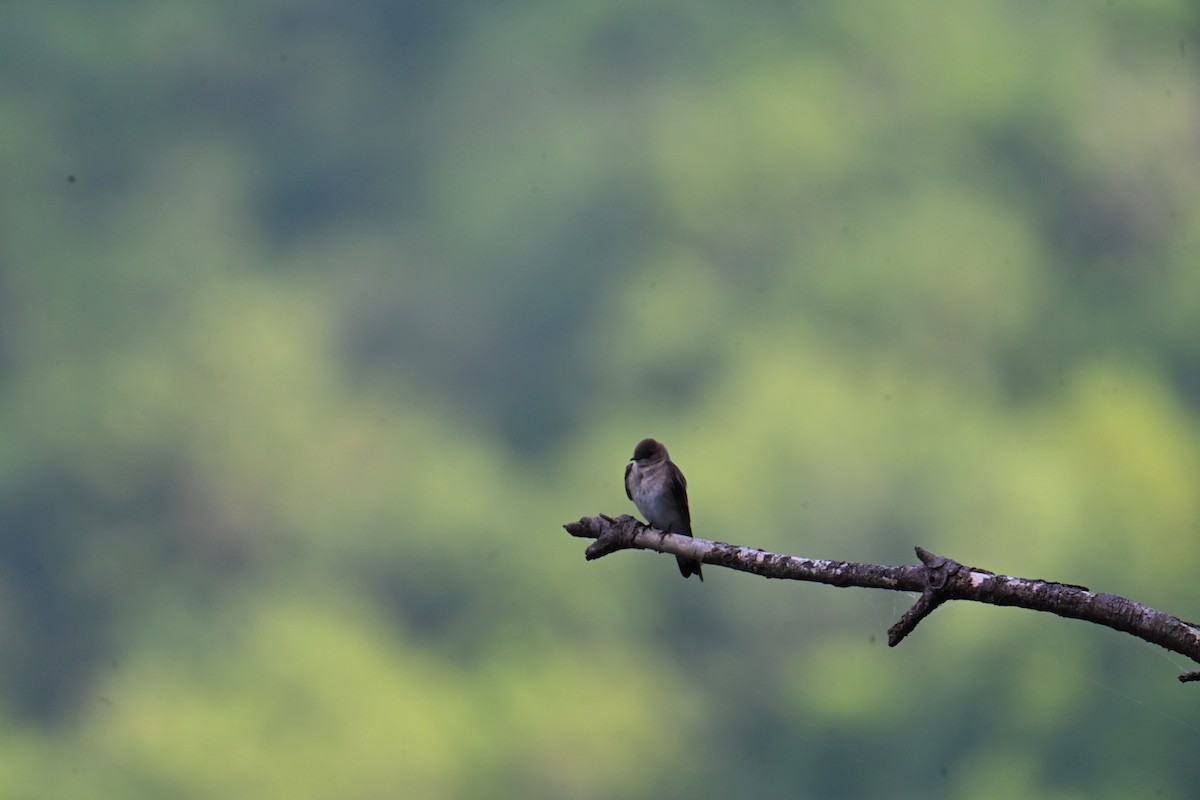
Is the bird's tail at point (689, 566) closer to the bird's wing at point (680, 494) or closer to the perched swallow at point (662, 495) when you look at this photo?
the perched swallow at point (662, 495)

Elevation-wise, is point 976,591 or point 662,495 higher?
point 662,495

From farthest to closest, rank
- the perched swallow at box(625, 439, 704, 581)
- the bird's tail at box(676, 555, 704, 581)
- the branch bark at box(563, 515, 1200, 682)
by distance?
the perched swallow at box(625, 439, 704, 581)
the bird's tail at box(676, 555, 704, 581)
the branch bark at box(563, 515, 1200, 682)

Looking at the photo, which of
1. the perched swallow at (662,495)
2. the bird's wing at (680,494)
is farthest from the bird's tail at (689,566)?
the bird's wing at (680,494)

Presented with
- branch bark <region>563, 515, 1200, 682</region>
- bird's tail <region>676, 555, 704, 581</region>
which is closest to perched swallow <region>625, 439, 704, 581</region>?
bird's tail <region>676, 555, 704, 581</region>

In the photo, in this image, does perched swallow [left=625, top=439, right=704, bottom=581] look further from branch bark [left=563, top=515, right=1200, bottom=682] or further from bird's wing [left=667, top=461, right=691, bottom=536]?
branch bark [left=563, top=515, right=1200, bottom=682]

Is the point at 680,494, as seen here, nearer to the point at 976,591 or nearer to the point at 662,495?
the point at 662,495

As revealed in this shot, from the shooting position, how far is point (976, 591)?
10.7 feet

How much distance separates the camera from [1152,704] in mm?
8516

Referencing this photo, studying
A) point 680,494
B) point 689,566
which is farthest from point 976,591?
point 680,494

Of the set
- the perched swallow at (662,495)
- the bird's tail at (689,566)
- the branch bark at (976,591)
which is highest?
the perched swallow at (662,495)

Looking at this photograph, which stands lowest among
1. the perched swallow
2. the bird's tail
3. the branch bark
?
the branch bark

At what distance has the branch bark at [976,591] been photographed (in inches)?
119

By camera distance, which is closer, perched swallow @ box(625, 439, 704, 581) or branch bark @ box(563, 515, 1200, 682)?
branch bark @ box(563, 515, 1200, 682)

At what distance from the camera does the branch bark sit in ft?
9.95
